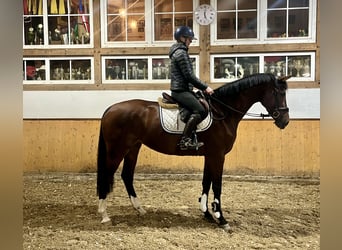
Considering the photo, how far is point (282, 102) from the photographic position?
2.60 meters

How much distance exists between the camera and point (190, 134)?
2.66 m

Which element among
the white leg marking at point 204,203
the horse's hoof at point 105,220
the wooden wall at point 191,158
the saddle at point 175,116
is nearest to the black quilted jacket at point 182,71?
the saddle at point 175,116

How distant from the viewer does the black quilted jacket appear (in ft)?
8.37

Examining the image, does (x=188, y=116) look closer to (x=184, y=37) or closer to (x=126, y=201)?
(x=184, y=37)

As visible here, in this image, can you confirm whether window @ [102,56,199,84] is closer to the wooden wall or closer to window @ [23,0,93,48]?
window @ [23,0,93,48]

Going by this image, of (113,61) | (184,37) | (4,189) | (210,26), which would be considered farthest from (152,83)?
(4,189)

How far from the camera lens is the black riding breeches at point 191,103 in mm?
2627

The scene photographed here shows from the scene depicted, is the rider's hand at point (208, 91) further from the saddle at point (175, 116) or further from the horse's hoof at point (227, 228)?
the horse's hoof at point (227, 228)

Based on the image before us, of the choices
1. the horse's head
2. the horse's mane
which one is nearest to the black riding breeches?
the horse's mane

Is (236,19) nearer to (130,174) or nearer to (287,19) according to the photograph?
(287,19)

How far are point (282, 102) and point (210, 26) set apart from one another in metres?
1.12

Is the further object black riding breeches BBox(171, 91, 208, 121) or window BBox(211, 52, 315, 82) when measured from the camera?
window BBox(211, 52, 315, 82)

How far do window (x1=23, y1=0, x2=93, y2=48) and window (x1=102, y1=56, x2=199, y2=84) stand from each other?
0.29 m

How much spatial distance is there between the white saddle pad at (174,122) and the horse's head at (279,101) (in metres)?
0.46
